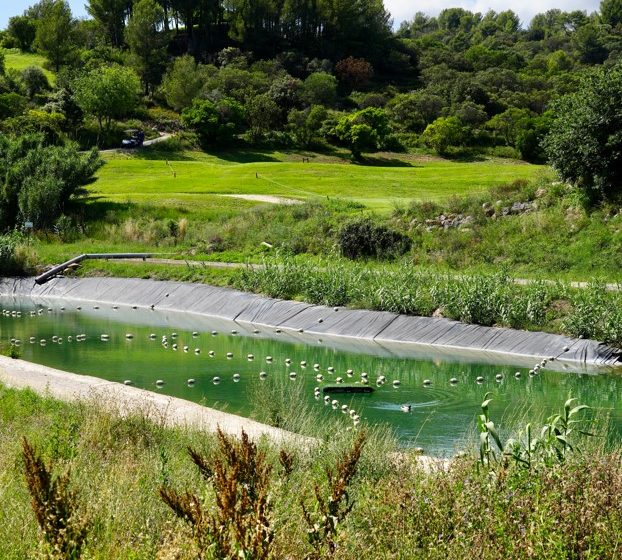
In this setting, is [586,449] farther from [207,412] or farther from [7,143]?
[7,143]

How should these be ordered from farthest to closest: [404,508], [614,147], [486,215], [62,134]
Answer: [62,134] < [486,215] < [614,147] < [404,508]

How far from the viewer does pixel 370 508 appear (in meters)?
8.16

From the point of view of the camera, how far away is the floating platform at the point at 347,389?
2169 cm

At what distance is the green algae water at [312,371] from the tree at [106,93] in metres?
50.4

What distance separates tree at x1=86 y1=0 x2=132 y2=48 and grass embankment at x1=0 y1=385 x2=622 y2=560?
128 m

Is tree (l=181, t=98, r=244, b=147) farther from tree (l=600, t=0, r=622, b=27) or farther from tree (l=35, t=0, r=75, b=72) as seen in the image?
tree (l=600, t=0, r=622, b=27)

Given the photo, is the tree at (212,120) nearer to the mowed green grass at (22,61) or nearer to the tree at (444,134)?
the tree at (444,134)

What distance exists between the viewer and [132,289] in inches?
1501

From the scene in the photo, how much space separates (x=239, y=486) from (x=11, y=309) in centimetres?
3257

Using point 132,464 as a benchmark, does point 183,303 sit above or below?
below

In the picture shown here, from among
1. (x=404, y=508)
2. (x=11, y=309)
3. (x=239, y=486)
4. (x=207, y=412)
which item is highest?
(x=239, y=486)

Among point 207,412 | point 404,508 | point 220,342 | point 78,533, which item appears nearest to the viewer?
point 78,533

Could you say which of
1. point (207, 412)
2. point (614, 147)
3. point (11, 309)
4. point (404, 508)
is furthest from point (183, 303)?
point (404, 508)

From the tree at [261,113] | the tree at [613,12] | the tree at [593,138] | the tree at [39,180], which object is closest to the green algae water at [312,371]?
the tree at [593,138]
